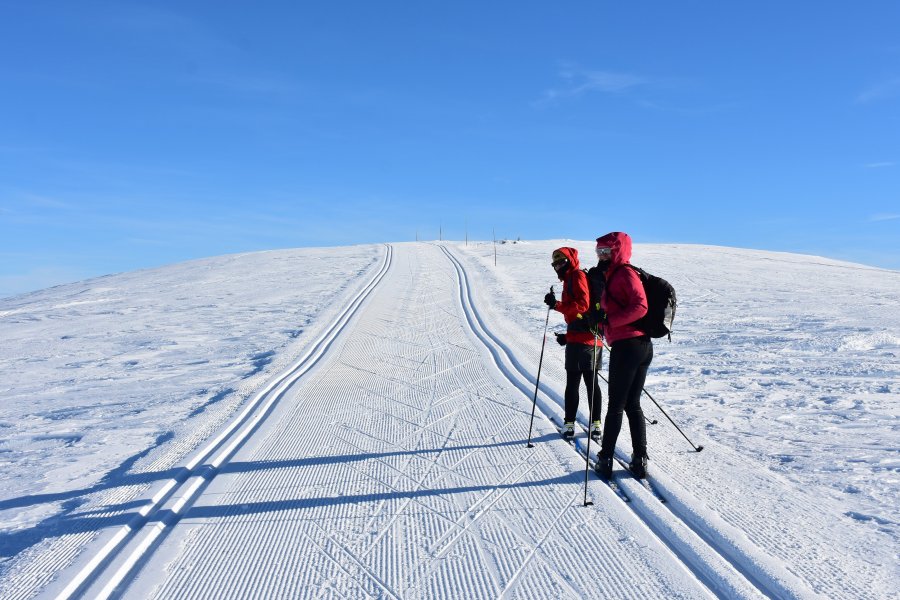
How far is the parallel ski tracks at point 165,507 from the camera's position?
3844mm

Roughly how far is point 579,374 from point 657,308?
1.59 m

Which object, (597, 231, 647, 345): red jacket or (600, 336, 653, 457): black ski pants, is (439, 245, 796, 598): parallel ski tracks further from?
(597, 231, 647, 345): red jacket

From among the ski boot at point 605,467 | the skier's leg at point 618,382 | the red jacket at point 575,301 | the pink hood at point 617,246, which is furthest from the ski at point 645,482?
the pink hood at point 617,246

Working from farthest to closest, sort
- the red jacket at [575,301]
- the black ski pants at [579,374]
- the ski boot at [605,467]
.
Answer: the black ski pants at [579,374] < the red jacket at [575,301] < the ski boot at [605,467]

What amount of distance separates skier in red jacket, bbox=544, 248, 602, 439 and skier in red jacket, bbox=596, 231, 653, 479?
74cm

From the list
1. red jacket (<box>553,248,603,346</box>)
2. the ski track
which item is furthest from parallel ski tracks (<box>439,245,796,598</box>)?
red jacket (<box>553,248,603,346</box>)

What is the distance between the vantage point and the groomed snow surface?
3768 mm

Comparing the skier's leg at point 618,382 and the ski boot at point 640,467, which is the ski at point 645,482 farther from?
the skier's leg at point 618,382

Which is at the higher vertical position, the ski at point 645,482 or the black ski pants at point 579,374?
the black ski pants at point 579,374

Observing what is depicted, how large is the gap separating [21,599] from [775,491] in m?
5.41

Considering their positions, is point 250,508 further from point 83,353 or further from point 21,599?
point 83,353

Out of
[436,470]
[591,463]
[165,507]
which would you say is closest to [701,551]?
[591,463]

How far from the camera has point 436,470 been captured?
17.9 feet

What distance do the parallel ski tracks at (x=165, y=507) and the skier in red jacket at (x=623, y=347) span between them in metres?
3.59
